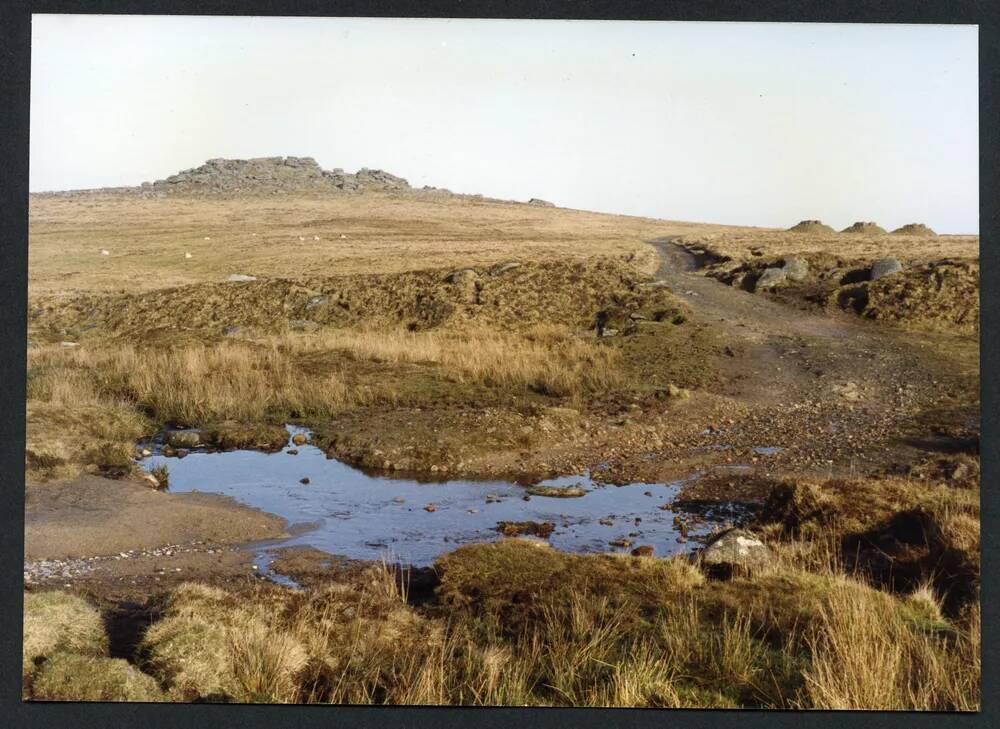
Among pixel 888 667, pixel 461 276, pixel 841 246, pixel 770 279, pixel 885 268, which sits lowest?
pixel 888 667

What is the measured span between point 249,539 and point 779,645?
4.83 meters

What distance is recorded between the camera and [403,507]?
973 cm

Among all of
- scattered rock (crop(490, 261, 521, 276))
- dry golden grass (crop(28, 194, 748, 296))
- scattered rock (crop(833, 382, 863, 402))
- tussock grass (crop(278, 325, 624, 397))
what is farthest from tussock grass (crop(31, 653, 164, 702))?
dry golden grass (crop(28, 194, 748, 296))

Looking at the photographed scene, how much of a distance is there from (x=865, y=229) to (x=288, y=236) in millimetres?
25409

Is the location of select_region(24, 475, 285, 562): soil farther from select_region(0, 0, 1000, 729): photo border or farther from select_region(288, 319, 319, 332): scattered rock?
select_region(288, 319, 319, 332): scattered rock

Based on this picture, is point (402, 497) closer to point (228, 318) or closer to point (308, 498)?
point (308, 498)

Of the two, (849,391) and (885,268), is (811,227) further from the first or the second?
(849,391)

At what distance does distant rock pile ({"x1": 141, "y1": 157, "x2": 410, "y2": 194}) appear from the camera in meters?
50.8

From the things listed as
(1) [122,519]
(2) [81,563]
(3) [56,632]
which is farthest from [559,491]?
(3) [56,632]

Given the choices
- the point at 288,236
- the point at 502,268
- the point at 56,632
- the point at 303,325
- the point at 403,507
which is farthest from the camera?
the point at 288,236

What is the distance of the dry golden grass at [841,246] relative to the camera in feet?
83.1

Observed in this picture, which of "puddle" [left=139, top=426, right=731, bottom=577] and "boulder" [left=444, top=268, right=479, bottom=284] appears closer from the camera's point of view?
"puddle" [left=139, top=426, right=731, bottom=577]

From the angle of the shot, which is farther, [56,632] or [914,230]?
[914,230]

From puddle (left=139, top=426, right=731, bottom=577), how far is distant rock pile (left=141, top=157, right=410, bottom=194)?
41424 millimetres
